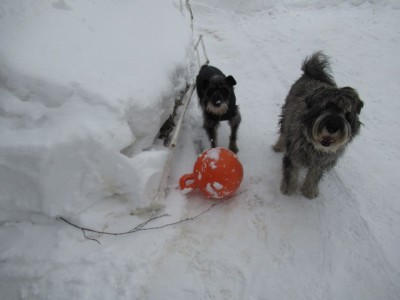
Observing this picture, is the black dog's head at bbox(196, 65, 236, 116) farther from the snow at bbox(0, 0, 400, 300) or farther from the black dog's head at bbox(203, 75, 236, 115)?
the snow at bbox(0, 0, 400, 300)

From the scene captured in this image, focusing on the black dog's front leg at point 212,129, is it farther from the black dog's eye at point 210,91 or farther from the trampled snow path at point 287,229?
the black dog's eye at point 210,91

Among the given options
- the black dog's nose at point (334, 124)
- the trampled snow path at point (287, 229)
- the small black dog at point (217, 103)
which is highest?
the black dog's nose at point (334, 124)

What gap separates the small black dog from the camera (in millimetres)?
4547

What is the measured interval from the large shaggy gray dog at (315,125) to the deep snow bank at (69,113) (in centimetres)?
183

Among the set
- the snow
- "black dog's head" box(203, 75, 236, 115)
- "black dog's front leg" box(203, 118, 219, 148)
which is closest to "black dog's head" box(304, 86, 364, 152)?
the snow

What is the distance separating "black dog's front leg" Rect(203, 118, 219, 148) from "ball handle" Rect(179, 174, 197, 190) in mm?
1205

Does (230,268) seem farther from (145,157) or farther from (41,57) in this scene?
(41,57)

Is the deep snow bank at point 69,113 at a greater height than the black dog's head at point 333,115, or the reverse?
the black dog's head at point 333,115

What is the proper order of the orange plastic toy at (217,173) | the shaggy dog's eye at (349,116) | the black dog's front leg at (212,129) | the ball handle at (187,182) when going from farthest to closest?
the black dog's front leg at (212,129) < the ball handle at (187,182) < the orange plastic toy at (217,173) < the shaggy dog's eye at (349,116)

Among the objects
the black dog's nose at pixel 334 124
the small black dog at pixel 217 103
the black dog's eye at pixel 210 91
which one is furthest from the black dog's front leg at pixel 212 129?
the black dog's nose at pixel 334 124

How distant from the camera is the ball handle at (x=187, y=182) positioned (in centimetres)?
390

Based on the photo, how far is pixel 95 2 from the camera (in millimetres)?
4469

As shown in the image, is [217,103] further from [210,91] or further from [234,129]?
[234,129]

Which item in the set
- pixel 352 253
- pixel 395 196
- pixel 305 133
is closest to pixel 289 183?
pixel 305 133
